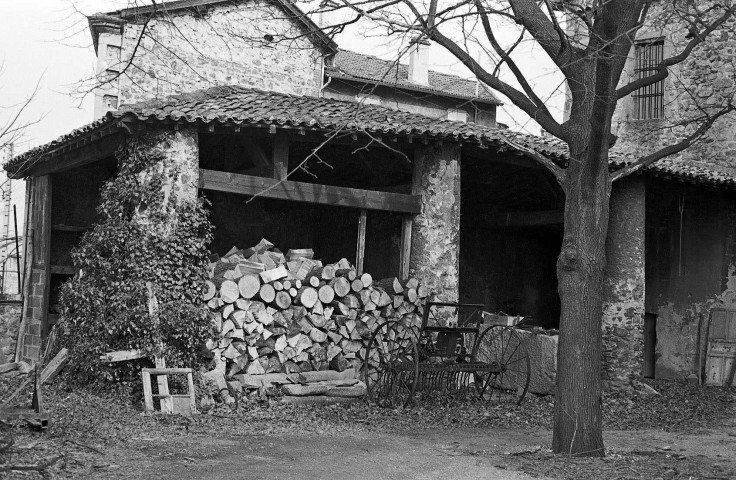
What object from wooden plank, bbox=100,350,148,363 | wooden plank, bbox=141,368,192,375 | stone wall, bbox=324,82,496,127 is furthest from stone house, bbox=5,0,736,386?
stone wall, bbox=324,82,496,127

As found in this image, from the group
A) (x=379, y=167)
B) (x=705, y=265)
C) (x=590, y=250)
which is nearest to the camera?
(x=590, y=250)

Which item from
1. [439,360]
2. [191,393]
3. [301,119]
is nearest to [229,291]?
[191,393]

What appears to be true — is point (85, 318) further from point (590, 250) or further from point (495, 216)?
point (495, 216)

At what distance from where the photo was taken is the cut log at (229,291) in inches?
376

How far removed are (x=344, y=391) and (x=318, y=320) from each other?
0.96 meters

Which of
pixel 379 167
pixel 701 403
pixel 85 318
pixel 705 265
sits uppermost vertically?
pixel 379 167

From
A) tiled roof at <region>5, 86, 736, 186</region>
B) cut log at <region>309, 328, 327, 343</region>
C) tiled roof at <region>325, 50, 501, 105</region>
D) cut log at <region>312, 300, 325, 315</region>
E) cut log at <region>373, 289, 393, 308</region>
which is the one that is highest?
tiled roof at <region>325, 50, 501, 105</region>

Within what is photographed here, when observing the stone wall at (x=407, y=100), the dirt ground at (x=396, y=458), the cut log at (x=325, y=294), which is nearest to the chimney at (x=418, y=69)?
the stone wall at (x=407, y=100)

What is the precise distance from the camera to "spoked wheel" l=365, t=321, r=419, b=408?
955cm

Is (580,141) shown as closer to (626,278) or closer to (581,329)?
(581,329)

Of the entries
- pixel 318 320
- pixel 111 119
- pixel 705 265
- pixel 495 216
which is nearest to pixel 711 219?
pixel 705 265

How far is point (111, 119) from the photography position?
937cm

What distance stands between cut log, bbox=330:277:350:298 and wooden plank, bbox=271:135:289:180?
4.96 feet

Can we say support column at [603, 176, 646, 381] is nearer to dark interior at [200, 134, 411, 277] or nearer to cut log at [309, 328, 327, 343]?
dark interior at [200, 134, 411, 277]
